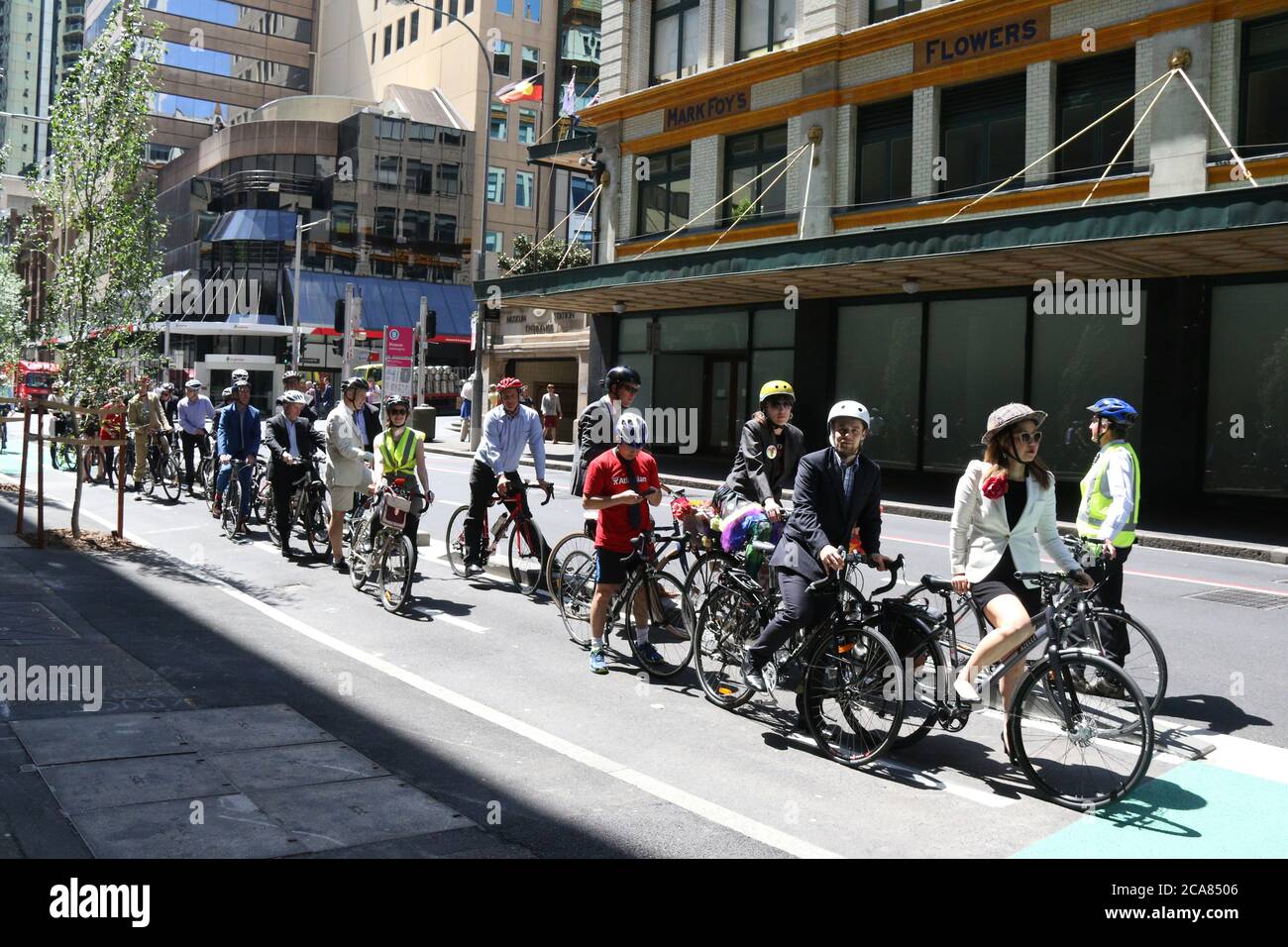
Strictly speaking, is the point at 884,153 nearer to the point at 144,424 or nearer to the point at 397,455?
the point at 144,424

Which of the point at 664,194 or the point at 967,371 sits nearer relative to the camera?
the point at 967,371

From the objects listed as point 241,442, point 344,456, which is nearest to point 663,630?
point 344,456

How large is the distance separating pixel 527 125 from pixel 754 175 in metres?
43.7

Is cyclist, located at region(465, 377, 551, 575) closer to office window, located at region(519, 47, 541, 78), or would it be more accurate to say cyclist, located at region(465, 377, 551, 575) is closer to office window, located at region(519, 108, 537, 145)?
office window, located at region(519, 108, 537, 145)

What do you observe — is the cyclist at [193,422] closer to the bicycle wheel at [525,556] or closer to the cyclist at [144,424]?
the cyclist at [144,424]

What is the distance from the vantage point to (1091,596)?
261 inches

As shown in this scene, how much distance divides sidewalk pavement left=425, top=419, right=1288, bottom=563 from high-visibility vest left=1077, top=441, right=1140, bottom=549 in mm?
8957

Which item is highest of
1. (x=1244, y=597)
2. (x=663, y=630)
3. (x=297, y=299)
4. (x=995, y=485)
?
(x=297, y=299)

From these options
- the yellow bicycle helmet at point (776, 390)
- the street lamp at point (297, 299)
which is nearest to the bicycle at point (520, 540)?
the yellow bicycle helmet at point (776, 390)

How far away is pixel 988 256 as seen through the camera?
19.0 m

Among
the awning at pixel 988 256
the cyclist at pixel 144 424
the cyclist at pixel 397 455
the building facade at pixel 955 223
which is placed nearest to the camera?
the cyclist at pixel 397 455

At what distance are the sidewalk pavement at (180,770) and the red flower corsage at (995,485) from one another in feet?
→ 9.42

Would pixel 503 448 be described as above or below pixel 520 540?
above

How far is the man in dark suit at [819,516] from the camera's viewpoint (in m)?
6.26
